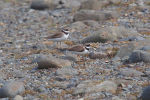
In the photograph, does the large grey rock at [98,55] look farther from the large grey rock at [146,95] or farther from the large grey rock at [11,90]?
the large grey rock at [146,95]

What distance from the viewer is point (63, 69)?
993 centimetres

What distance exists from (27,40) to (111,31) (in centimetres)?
557

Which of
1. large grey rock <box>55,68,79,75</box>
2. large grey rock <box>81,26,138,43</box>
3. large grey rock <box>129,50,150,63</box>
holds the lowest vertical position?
large grey rock <box>55,68,79,75</box>

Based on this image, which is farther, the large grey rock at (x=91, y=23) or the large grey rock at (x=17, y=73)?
the large grey rock at (x=91, y=23)

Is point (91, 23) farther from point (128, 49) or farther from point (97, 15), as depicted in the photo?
point (128, 49)

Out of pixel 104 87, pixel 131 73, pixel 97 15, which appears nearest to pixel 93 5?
pixel 97 15

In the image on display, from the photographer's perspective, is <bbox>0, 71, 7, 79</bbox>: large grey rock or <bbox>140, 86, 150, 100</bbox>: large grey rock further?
<bbox>0, 71, 7, 79</bbox>: large grey rock

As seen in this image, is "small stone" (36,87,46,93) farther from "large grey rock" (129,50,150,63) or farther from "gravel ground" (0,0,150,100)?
"large grey rock" (129,50,150,63)

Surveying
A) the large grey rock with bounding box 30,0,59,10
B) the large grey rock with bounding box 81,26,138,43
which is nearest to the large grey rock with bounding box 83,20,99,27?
the large grey rock with bounding box 81,26,138,43

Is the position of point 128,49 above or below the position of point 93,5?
below

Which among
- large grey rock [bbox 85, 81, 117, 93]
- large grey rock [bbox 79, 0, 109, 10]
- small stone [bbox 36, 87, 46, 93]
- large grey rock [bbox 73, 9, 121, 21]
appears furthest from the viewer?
large grey rock [bbox 79, 0, 109, 10]

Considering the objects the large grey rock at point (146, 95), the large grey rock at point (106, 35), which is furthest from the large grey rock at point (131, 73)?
the large grey rock at point (106, 35)

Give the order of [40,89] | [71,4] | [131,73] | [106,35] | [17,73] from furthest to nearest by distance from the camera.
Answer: [71,4] < [106,35] < [17,73] < [131,73] < [40,89]

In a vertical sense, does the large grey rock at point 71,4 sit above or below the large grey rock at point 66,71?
above
